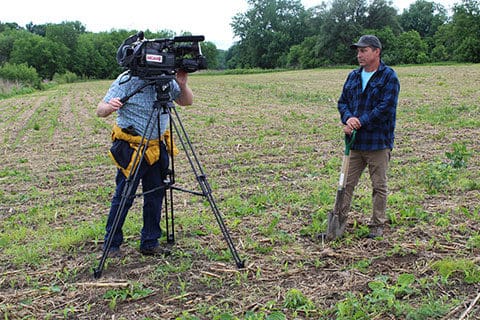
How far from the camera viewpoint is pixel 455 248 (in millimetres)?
4512

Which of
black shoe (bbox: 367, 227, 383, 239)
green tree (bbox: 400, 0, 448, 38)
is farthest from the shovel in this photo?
green tree (bbox: 400, 0, 448, 38)

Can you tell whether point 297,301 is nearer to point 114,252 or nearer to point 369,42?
point 114,252

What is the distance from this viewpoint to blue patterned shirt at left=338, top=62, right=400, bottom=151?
187 inches

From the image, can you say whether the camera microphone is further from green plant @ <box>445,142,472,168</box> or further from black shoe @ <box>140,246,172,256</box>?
green plant @ <box>445,142,472,168</box>

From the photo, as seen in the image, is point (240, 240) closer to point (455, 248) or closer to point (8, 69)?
point (455, 248)

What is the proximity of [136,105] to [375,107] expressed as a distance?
243cm

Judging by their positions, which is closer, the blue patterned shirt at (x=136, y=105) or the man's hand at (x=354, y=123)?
the blue patterned shirt at (x=136, y=105)

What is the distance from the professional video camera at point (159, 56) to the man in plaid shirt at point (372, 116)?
1761mm

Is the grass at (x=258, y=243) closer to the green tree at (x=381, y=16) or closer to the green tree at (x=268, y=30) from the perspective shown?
the green tree at (x=381, y=16)

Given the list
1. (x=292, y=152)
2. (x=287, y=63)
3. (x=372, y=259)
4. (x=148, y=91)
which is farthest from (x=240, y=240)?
(x=287, y=63)

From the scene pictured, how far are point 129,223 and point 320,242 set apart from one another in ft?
7.43

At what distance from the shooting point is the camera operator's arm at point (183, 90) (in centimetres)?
438

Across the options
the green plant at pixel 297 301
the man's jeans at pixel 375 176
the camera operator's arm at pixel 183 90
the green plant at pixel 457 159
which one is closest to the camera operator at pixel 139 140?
the camera operator's arm at pixel 183 90

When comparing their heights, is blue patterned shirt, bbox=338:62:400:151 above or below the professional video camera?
below
